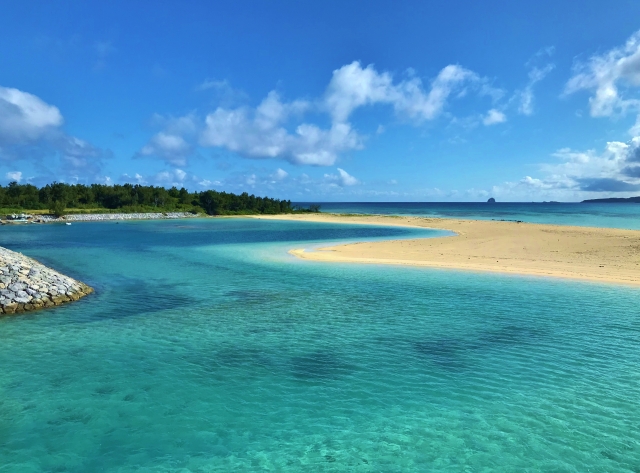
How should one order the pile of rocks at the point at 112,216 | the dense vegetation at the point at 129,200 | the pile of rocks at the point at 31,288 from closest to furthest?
1. the pile of rocks at the point at 31,288
2. the pile of rocks at the point at 112,216
3. the dense vegetation at the point at 129,200

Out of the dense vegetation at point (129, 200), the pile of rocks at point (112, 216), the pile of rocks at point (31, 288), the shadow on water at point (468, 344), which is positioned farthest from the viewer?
the dense vegetation at point (129, 200)

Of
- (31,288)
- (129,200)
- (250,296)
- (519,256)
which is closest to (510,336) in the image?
(250,296)

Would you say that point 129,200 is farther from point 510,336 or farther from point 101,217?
point 510,336

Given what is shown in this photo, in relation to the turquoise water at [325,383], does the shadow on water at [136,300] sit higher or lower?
higher

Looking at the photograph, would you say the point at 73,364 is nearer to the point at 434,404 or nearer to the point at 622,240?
the point at 434,404

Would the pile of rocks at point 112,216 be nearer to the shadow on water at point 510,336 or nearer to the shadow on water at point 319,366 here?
the shadow on water at point 319,366

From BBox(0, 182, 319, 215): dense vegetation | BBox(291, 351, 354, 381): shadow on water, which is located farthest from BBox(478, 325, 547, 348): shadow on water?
BBox(0, 182, 319, 215): dense vegetation

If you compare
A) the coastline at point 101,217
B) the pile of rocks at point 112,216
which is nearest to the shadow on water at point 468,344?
the coastline at point 101,217

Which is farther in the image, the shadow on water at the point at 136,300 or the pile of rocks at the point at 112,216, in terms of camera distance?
the pile of rocks at the point at 112,216
